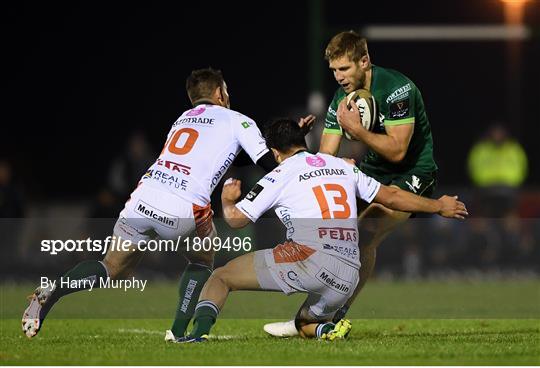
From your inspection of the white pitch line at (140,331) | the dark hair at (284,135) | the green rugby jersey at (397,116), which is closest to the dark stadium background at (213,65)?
the white pitch line at (140,331)

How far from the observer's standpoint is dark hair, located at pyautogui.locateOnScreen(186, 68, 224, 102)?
1053 cm

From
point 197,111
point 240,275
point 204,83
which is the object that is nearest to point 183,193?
point 197,111

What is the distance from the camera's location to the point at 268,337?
418 inches

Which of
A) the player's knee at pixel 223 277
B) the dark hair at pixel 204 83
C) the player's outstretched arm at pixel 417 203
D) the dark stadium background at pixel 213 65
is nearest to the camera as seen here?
the player's knee at pixel 223 277

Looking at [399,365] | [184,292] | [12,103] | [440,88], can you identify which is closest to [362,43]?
[184,292]

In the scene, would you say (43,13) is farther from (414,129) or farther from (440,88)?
(414,129)

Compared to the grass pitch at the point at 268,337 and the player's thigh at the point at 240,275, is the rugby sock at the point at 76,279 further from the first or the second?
the player's thigh at the point at 240,275

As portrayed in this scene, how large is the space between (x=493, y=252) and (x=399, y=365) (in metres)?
12.2

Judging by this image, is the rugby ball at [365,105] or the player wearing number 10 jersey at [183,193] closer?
the player wearing number 10 jersey at [183,193]

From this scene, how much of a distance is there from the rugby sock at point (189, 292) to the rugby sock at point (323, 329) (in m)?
0.98

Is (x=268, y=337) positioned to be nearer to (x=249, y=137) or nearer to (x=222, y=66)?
(x=249, y=137)

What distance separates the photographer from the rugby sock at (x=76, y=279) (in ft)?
32.8

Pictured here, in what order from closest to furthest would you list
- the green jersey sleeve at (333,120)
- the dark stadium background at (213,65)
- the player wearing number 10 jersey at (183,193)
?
the player wearing number 10 jersey at (183,193) → the green jersey sleeve at (333,120) → the dark stadium background at (213,65)

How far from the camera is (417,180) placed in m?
10.9
